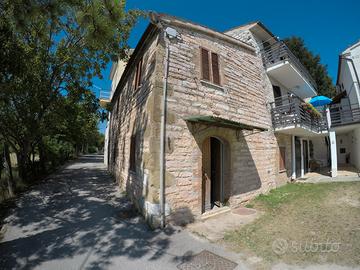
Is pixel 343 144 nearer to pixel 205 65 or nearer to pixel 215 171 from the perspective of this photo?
pixel 215 171

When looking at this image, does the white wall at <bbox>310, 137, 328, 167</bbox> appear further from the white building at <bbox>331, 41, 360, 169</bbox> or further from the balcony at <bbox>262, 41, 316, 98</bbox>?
the balcony at <bbox>262, 41, 316, 98</bbox>

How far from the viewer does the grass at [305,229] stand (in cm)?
401

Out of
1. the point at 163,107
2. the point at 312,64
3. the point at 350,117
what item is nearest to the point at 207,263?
the point at 163,107

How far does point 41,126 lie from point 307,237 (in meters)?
12.8

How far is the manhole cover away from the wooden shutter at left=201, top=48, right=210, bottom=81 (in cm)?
524

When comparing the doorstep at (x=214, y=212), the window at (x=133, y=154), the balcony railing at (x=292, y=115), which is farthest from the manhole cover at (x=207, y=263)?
the balcony railing at (x=292, y=115)

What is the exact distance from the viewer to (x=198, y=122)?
20.6ft

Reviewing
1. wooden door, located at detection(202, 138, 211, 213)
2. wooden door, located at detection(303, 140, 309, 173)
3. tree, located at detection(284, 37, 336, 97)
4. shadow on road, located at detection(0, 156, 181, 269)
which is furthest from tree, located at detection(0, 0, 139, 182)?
tree, located at detection(284, 37, 336, 97)

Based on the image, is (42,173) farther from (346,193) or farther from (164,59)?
(346,193)

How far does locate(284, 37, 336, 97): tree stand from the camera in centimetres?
2430

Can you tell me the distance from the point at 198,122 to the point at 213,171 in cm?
232

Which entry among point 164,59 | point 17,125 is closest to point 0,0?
point 164,59

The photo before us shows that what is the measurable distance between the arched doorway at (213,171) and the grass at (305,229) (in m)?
1.43

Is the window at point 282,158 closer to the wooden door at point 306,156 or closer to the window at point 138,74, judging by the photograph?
the wooden door at point 306,156
